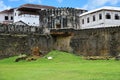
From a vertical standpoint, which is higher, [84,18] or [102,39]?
[84,18]

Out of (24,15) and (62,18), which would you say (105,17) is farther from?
(24,15)

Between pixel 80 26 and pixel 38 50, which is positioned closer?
pixel 38 50

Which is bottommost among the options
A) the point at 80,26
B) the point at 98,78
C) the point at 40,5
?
the point at 98,78

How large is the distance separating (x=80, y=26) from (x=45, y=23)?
21.1 ft

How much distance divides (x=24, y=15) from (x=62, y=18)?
11.1m

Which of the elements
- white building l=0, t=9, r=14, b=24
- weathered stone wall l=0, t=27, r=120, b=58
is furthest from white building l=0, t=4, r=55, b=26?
weathered stone wall l=0, t=27, r=120, b=58

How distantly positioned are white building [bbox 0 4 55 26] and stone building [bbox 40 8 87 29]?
5.71 metres

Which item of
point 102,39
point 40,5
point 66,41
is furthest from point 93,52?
point 40,5

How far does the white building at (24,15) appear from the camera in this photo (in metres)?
60.5

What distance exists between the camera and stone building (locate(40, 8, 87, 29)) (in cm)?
5294

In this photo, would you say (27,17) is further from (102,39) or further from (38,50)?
(102,39)

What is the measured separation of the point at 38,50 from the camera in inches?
1363

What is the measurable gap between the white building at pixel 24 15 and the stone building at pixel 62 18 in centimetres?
571

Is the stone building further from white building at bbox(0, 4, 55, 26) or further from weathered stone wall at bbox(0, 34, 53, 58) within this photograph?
weathered stone wall at bbox(0, 34, 53, 58)
